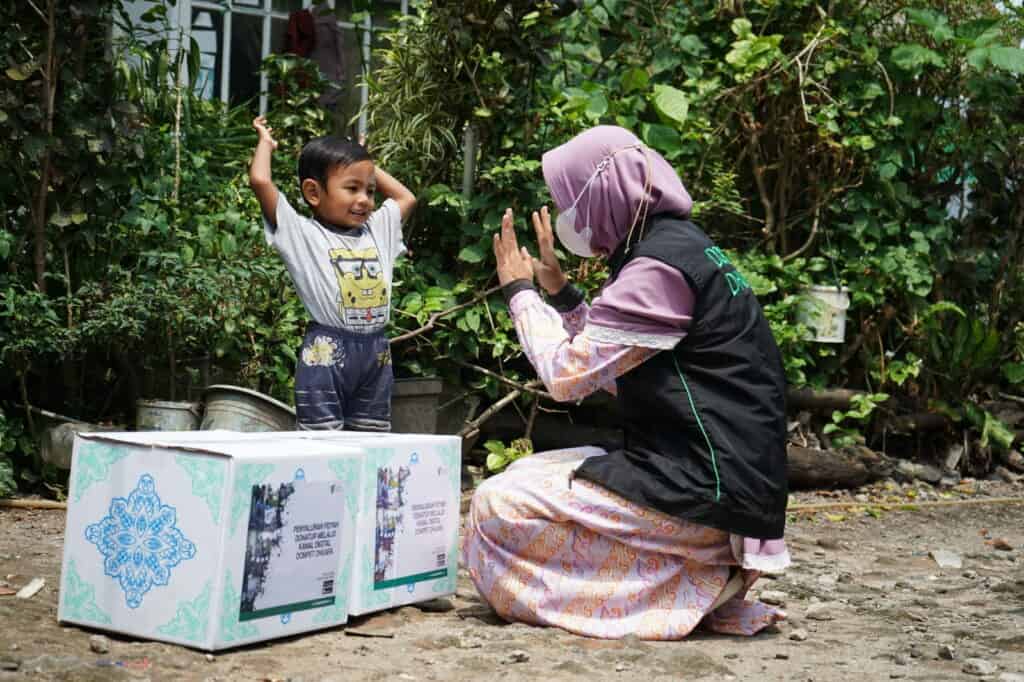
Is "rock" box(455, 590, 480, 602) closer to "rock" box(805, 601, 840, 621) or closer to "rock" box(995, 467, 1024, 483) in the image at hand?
"rock" box(805, 601, 840, 621)

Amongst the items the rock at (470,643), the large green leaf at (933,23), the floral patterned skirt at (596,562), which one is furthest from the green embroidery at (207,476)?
the large green leaf at (933,23)

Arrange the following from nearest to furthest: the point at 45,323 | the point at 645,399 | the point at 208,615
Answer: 1. the point at 208,615
2. the point at 645,399
3. the point at 45,323

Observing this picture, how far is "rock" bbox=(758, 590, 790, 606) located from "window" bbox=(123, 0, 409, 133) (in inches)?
150

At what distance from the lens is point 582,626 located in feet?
10.9

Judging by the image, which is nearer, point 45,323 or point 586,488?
point 586,488

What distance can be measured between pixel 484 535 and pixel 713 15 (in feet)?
13.2

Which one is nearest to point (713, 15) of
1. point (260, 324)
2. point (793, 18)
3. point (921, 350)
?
point (793, 18)

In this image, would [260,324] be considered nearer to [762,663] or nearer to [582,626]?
[582,626]

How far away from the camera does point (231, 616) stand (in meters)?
2.92

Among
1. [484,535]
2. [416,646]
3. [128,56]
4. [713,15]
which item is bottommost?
[416,646]

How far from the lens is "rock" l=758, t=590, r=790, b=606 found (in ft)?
12.9

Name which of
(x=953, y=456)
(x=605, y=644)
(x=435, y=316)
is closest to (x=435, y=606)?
(x=605, y=644)

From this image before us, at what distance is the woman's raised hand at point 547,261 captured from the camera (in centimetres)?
350

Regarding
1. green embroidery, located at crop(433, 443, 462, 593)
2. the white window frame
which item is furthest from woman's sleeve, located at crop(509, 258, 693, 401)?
the white window frame
